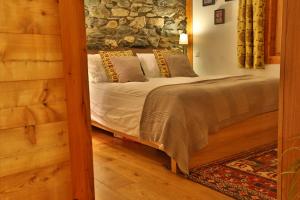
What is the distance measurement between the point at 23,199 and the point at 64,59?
69cm

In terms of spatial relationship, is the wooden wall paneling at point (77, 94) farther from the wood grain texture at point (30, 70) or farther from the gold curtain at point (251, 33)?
the gold curtain at point (251, 33)

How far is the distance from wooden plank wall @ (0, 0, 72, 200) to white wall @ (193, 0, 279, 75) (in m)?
3.87

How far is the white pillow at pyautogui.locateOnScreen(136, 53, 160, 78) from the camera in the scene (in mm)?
4387

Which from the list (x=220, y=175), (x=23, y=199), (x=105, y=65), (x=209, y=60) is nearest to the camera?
(x=23, y=199)

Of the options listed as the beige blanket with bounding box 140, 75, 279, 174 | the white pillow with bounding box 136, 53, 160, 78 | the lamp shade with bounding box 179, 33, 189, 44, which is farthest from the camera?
the lamp shade with bounding box 179, 33, 189, 44

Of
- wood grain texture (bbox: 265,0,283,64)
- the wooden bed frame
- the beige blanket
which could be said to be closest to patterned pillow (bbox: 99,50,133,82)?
the wooden bed frame

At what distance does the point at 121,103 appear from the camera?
3.25m

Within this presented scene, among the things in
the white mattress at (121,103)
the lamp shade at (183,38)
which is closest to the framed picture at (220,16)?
the lamp shade at (183,38)

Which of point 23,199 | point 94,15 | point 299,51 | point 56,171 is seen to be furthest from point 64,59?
point 94,15

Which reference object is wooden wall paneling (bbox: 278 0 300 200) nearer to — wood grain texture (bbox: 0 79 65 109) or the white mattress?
wood grain texture (bbox: 0 79 65 109)

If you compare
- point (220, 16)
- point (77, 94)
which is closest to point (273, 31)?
point (220, 16)

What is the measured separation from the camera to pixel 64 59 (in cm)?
146

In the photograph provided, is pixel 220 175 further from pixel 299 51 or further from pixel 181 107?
pixel 299 51

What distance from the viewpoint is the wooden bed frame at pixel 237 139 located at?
2732 millimetres
